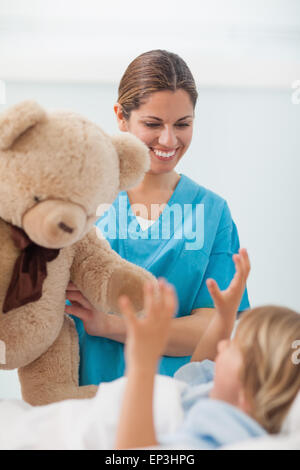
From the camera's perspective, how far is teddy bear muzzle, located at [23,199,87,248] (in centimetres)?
63

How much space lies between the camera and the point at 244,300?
1.09 meters

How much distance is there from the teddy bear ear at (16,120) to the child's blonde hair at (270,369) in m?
0.42

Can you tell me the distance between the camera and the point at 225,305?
86cm

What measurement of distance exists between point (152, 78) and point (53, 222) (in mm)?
516

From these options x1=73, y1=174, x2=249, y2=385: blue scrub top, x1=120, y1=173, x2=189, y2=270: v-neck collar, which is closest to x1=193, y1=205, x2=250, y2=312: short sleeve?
x1=73, y1=174, x2=249, y2=385: blue scrub top

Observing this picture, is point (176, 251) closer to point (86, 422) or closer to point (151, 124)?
point (151, 124)

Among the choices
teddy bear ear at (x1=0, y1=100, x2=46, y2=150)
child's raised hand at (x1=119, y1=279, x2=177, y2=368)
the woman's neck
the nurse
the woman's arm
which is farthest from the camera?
the woman's neck

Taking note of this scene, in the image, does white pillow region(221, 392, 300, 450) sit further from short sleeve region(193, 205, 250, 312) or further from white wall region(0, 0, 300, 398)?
white wall region(0, 0, 300, 398)

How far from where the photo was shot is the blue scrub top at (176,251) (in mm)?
1022

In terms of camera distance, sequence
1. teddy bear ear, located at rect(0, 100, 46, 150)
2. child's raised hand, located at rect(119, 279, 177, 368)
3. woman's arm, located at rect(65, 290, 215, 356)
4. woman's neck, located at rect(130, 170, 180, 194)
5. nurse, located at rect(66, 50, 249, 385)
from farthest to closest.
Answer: woman's neck, located at rect(130, 170, 180, 194)
nurse, located at rect(66, 50, 249, 385)
woman's arm, located at rect(65, 290, 215, 356)
teddy bear ear, located at rect(0, 100, 46, 150)
child's raised hand, located at rect(119, 279, 177, 368)

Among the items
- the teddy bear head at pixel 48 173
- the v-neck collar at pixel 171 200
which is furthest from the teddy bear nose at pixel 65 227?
the v-neck collar at pixel 171 200

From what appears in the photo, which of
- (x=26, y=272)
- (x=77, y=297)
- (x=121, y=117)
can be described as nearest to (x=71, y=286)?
(x=77, y=297)

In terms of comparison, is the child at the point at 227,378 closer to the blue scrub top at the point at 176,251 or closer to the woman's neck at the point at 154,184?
the blue scrub top at the point at 176,251

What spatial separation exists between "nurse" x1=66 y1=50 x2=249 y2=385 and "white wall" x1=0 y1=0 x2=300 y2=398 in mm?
665
